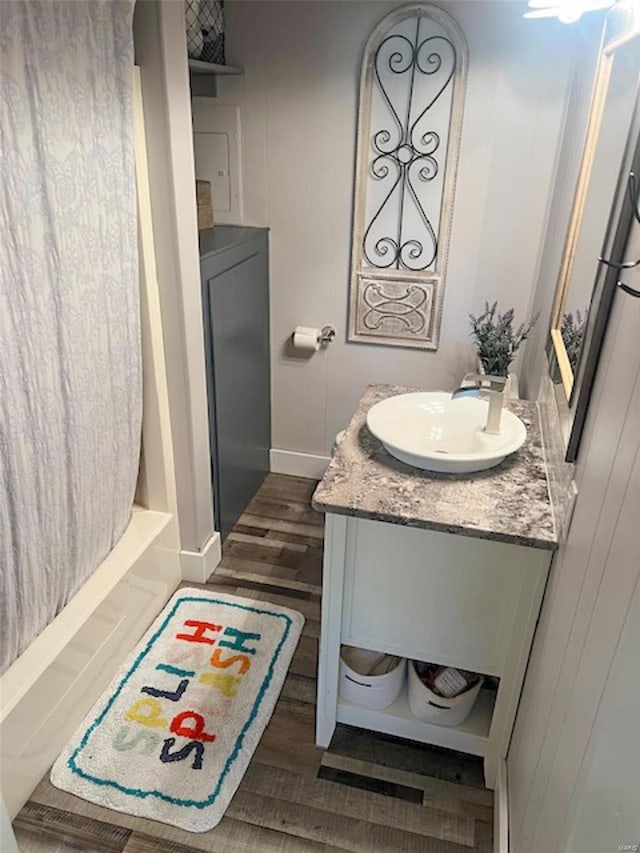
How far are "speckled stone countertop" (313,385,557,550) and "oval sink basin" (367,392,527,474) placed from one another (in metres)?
0.05

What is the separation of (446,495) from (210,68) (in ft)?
5.64

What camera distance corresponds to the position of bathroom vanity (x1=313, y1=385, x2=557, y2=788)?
1.37m

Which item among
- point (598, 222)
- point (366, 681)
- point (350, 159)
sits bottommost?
point (366, 681)

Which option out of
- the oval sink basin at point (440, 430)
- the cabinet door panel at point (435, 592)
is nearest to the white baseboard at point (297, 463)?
the oval sink basin at point (440, 430)

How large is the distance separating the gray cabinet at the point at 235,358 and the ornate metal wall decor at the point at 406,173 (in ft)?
1.36

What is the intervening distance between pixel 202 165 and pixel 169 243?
2.94 ft

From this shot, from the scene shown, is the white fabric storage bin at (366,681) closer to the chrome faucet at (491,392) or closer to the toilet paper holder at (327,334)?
the chrome faucet at (491,392)

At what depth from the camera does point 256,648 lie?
2047mm

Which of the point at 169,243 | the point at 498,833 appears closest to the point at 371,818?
the point at 498,833

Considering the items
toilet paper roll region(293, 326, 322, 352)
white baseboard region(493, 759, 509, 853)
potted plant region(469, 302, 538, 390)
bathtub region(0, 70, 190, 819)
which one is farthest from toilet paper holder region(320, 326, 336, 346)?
white baseboard region(493, 759, 509, 853)

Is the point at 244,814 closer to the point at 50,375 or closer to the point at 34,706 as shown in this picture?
the point at 34,706

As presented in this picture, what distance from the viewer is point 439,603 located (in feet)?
4.94

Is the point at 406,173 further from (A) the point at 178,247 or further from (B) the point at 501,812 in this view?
(B) the point at 501,812

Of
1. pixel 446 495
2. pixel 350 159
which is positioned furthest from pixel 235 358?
pixel 446 495
